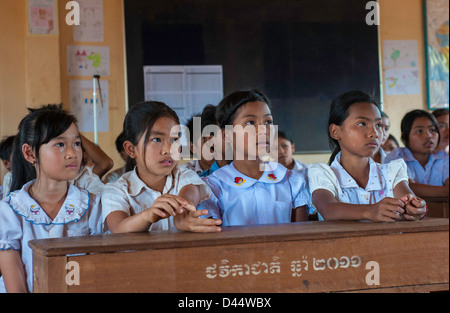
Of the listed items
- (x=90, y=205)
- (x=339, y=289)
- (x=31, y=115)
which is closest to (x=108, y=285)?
(x=339, y=289)

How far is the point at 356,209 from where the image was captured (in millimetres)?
1447

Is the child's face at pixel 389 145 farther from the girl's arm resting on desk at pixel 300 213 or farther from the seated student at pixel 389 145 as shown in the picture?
the girl's arm resting on desk at pixel 300 213

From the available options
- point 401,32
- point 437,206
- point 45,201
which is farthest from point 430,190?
point 401,32

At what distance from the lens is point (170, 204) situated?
1.30 m

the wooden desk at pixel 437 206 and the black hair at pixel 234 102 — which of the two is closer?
the black hair at pixel 234 102

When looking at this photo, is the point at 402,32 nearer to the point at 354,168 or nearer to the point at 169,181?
the point at 354,168

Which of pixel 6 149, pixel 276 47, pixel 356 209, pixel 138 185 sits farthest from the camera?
pixel 276 47

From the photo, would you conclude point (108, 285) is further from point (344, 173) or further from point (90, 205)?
point (344, 173)

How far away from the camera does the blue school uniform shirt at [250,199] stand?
182 centimetres

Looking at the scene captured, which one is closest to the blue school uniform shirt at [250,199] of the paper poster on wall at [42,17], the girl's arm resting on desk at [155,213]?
the girl's arm resting on desk at [155,213]

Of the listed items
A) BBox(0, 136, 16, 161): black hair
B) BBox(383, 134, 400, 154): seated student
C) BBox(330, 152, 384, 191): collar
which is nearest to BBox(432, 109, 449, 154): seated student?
BBox(383, 134, 400, 154): seated student

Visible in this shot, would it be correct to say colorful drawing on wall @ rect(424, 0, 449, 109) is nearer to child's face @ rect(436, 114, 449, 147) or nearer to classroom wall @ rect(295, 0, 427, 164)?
classroom wall @ rect(295, 0, 427, 164)

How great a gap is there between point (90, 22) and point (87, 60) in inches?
11.8

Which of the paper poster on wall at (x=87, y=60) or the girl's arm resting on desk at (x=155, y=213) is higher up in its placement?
the paper poster on wall at (x=87, y=60)
